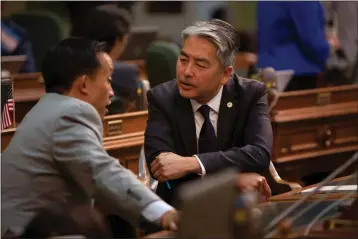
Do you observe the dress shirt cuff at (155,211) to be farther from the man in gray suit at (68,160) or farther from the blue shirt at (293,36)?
the blue shirt at (293,36)

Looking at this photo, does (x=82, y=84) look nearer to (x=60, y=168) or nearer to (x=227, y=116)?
(x=60, y=168)

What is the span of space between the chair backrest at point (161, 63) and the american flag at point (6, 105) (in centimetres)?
158

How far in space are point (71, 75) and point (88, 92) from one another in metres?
0.07

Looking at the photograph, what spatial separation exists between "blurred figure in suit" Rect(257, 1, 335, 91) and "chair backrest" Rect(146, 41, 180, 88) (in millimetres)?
619

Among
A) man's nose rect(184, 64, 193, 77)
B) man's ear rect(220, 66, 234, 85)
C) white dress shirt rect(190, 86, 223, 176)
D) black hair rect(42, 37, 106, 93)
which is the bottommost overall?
white dress shirt rect(190, 86, 223, 176)

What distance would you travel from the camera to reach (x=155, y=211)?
190 centimetres

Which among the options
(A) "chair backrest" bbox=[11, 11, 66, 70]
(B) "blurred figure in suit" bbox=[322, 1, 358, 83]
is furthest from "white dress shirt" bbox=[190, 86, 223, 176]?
(A) "chair backrest" bbox=[11, 11, 66, 70]

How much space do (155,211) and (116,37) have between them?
86.9 inches

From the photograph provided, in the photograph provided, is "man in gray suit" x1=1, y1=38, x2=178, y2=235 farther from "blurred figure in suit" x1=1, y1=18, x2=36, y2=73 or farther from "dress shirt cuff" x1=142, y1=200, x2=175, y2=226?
"blurred figure in suit" x1=1, y1=18, x2=36, y2=73

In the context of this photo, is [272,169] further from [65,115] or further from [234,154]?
[65,115]

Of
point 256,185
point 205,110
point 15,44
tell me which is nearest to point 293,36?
point 15,44

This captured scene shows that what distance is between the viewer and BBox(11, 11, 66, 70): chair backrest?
639cm

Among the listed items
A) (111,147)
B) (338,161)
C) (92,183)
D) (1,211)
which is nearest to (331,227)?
(92,183)

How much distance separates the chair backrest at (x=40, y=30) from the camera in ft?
21.0
